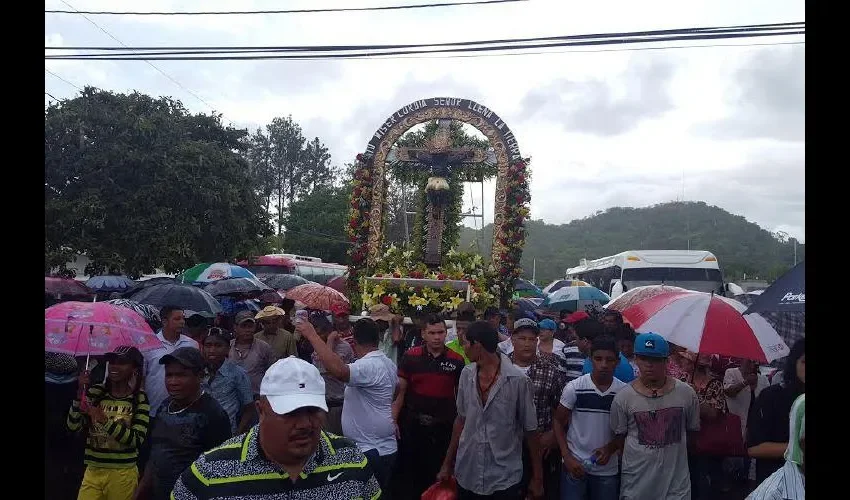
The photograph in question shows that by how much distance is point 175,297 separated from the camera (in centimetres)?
788

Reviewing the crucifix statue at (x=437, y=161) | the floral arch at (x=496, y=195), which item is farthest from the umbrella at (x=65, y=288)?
the crucifix statue at (x=437, y=161)

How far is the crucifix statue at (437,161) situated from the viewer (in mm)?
12500

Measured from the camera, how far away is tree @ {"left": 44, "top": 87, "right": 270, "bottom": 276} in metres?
15.7

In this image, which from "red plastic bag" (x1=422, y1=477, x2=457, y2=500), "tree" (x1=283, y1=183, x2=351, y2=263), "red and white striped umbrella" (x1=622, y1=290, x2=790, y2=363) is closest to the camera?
"red plastic bag" (x1=422, y1=477, x2=457, y2=500)

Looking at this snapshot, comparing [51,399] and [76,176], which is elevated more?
[76,176]

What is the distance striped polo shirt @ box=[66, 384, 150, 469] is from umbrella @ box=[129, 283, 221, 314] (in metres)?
3.31

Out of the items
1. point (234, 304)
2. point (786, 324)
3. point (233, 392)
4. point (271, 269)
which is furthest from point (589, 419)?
point (271, 269)

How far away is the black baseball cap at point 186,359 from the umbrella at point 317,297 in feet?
19.6

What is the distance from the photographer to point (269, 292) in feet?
41.2

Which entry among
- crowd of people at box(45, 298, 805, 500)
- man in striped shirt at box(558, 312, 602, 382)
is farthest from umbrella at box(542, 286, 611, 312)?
man in striped shirt at box(558, 312, 602, 382)

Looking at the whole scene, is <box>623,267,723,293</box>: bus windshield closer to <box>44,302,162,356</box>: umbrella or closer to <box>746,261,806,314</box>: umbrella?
<box>746,261,806,314</box>: umbrella
